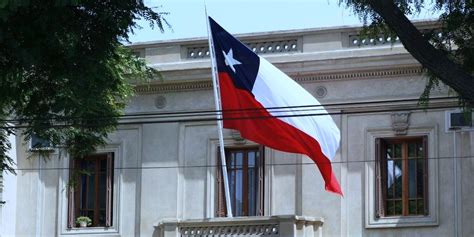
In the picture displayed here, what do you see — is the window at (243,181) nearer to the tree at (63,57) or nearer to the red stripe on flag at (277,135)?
the red stripe on flag at (277,135)

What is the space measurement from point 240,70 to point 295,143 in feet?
7.05

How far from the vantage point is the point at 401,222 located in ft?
102

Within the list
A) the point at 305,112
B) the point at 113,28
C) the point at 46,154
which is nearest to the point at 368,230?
the point at 305,112

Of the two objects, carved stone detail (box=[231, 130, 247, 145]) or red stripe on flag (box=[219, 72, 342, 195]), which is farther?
carved stone detail (box=[231, 130, 247, 145])

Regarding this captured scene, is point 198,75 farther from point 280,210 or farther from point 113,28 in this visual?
point 113,28

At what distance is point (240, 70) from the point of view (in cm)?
3084

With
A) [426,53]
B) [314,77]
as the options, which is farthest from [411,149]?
[426,53]

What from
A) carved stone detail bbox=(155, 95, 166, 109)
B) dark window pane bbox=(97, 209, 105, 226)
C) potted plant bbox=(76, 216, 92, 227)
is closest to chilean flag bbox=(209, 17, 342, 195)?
carved stone detail bbox=(155, 95, 166, 109)

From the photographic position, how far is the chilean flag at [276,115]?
97.2 feet

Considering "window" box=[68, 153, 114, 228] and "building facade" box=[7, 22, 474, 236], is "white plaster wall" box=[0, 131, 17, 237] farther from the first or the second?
"window" box=[68, 153, 114, 228]

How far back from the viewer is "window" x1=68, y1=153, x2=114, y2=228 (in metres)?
34.1

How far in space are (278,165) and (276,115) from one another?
314cm

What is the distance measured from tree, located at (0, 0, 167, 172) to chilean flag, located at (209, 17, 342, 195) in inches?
192

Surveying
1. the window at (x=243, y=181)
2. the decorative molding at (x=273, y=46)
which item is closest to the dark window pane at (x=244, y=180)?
the window at (x=243, y=181)
